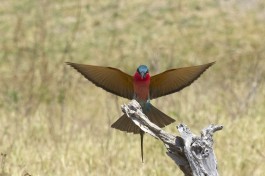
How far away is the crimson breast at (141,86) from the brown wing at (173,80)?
0.27 ft

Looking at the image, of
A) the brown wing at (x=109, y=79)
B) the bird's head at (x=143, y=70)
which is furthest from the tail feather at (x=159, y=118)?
the bird's head at (x=143, y=70)

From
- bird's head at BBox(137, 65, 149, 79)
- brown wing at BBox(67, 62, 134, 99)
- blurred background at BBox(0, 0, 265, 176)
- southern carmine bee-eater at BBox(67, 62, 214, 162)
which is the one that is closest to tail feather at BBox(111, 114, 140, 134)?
southern carmine bee-eater at BBox(67, 62, 214, 162)

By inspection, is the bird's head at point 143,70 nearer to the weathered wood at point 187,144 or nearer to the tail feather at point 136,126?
the weathered wood at point 187,144

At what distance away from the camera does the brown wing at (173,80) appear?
10.6 ft

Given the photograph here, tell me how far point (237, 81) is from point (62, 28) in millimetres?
4342

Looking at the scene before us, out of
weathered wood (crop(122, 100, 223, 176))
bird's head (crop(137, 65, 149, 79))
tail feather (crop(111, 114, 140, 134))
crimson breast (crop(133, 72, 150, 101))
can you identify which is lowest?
weathered wood (crop(122, 100, 223, 176))

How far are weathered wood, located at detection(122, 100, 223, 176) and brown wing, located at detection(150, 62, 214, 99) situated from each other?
0.14 m

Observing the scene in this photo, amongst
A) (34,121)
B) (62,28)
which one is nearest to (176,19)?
(62,28)

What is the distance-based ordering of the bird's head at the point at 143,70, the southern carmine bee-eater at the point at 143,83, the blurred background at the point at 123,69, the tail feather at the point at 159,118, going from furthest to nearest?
the blurred background at the point at 123,69 < the tail feather at the point at 159,118 < the southern carmine bee-eater at the point at 143,83 < the bird's head at the point at 143,70

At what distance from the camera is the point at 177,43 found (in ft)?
Answer: 42.5

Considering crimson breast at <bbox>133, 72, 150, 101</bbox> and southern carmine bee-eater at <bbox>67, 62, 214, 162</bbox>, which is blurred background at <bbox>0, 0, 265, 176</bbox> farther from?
crimson breast at <bbox>133, 72, 150, 101</bbox>

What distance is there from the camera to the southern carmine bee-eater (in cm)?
318

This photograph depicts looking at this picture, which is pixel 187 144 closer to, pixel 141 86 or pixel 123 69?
pixel 141 86

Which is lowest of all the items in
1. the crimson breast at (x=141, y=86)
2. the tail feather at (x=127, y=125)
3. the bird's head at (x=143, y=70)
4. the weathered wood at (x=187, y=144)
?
the weathered wood at (x=187, y=144)
